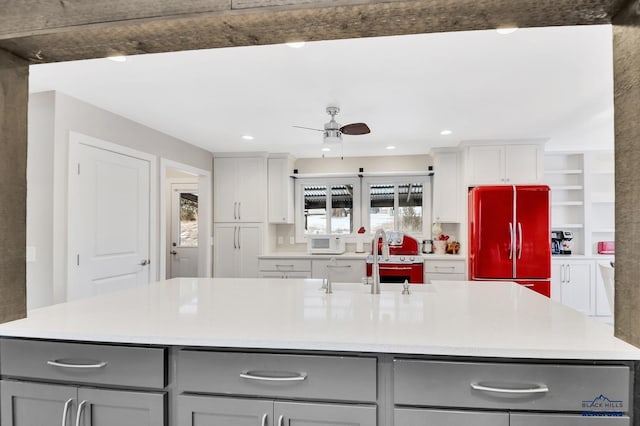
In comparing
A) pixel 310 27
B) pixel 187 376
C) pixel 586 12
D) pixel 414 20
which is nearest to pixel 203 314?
pixel 187 376

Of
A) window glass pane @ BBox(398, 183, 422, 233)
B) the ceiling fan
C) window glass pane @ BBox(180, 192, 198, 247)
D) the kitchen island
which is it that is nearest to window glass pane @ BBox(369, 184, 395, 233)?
window glass pane @ BBox(398, 183, 422, 233)

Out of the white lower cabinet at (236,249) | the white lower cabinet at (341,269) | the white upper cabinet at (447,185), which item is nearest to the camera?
the white lower cabinet at (341,269)

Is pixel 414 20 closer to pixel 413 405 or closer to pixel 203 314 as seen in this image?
pixel 413 405

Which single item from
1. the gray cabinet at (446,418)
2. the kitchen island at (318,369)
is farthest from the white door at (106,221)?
the gray cabinet at (446,418)

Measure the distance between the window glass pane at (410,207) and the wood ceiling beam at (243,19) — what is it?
4.39 metres

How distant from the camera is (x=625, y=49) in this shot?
1.12 m

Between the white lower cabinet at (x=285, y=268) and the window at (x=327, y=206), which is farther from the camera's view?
the window at (x=327, y=206)

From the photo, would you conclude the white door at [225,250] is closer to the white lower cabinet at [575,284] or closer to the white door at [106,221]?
the white door at [106,221]

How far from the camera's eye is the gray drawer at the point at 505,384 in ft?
3.52

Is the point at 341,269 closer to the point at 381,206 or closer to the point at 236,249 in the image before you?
the point at 381,206

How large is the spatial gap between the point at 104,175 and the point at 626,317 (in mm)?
3617

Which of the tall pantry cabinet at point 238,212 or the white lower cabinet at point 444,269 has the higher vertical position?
the tall pantry cabinet at point 238,212

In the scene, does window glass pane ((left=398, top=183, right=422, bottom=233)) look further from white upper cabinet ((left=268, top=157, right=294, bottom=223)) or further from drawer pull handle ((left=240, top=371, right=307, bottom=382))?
drawer pull handle ((left=240, top=371, right=307, bottom=382))

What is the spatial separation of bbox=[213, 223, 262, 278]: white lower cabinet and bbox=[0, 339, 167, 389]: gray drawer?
3937 millimetres
